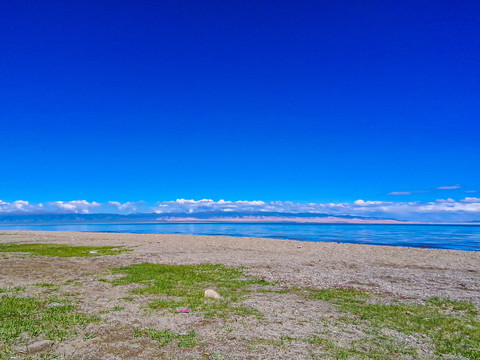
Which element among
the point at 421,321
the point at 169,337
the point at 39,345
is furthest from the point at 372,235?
the point at 39,345

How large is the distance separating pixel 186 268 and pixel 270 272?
17.6 feet

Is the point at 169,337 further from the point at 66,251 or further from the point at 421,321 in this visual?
the point at 66,251

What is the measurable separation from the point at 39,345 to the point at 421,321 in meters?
10.3

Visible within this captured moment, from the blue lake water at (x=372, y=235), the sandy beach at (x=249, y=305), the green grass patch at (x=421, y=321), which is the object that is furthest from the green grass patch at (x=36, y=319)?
the blue lake water at (x=372, y=235)

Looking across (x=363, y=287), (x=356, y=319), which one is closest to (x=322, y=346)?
(x=356, y=319)

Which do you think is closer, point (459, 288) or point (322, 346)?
point (322, 346)

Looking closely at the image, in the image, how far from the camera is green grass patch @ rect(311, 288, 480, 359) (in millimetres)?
7473

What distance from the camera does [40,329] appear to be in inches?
323

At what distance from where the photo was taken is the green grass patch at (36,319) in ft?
25.8

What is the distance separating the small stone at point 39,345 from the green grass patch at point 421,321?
7034 mm

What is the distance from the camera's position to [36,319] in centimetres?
905

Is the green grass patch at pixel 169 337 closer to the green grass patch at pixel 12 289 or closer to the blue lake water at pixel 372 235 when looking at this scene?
the green grass patch at pixel 12 289

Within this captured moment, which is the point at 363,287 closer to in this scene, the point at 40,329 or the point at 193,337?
the point at 193,337

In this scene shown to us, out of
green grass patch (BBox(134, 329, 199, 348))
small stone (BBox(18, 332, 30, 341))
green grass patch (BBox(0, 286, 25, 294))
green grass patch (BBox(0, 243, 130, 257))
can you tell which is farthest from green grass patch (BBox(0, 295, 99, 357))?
green grass patch (BBox(0, 243, 130, 257))
